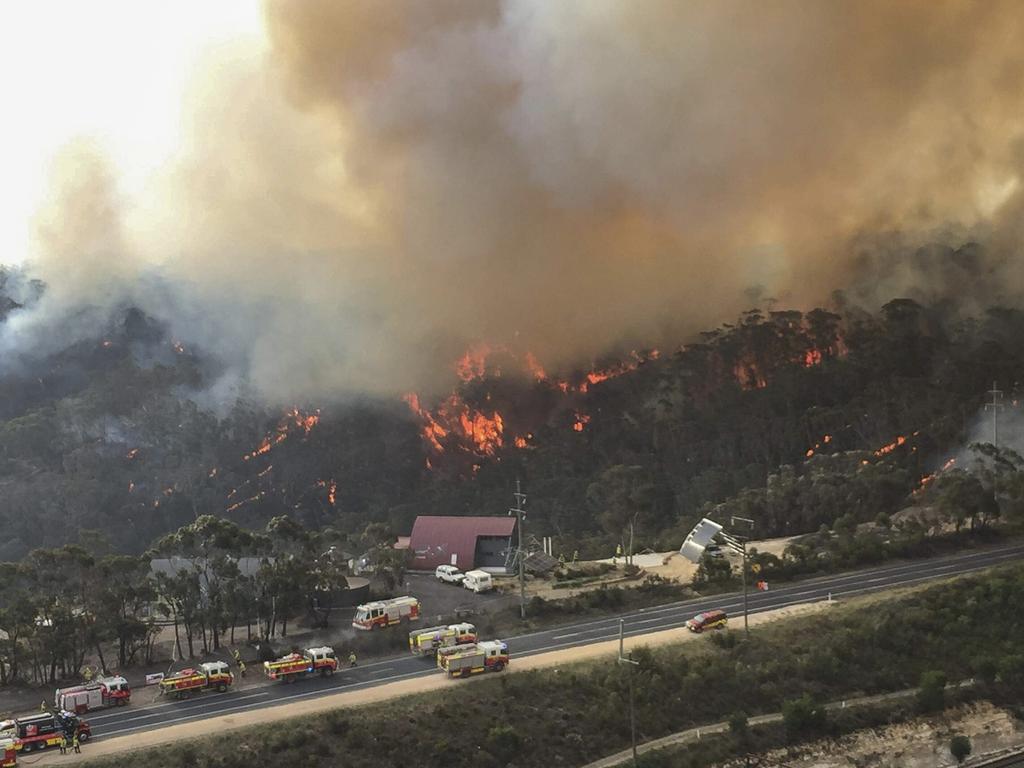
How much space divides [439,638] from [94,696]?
12.3 m

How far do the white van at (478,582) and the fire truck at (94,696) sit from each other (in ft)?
63.0

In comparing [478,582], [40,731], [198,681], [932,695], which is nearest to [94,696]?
[198,681]

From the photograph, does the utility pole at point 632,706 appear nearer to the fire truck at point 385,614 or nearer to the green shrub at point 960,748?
the green shrub at point 960,748

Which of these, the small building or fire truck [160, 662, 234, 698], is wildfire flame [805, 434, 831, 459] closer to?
the small building

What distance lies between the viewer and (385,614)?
153 feet

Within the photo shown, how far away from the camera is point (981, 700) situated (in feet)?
132

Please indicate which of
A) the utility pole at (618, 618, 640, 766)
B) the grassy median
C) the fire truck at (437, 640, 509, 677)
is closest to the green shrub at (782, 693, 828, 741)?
the grassy median

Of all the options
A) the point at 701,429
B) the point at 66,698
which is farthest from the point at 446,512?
the point at 66,698

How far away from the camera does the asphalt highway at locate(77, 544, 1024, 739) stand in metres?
35.8

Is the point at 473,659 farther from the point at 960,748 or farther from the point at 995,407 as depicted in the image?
the point at 995,407

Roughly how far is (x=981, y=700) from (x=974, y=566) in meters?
11.7

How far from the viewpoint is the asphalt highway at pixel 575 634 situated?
3578 cm

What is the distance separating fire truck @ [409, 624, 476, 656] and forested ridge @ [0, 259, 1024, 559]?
28.0 meters

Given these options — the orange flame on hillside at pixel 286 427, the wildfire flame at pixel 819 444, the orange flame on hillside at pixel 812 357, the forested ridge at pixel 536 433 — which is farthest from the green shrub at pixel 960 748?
the orange flame on hillside at pixel 286 427
